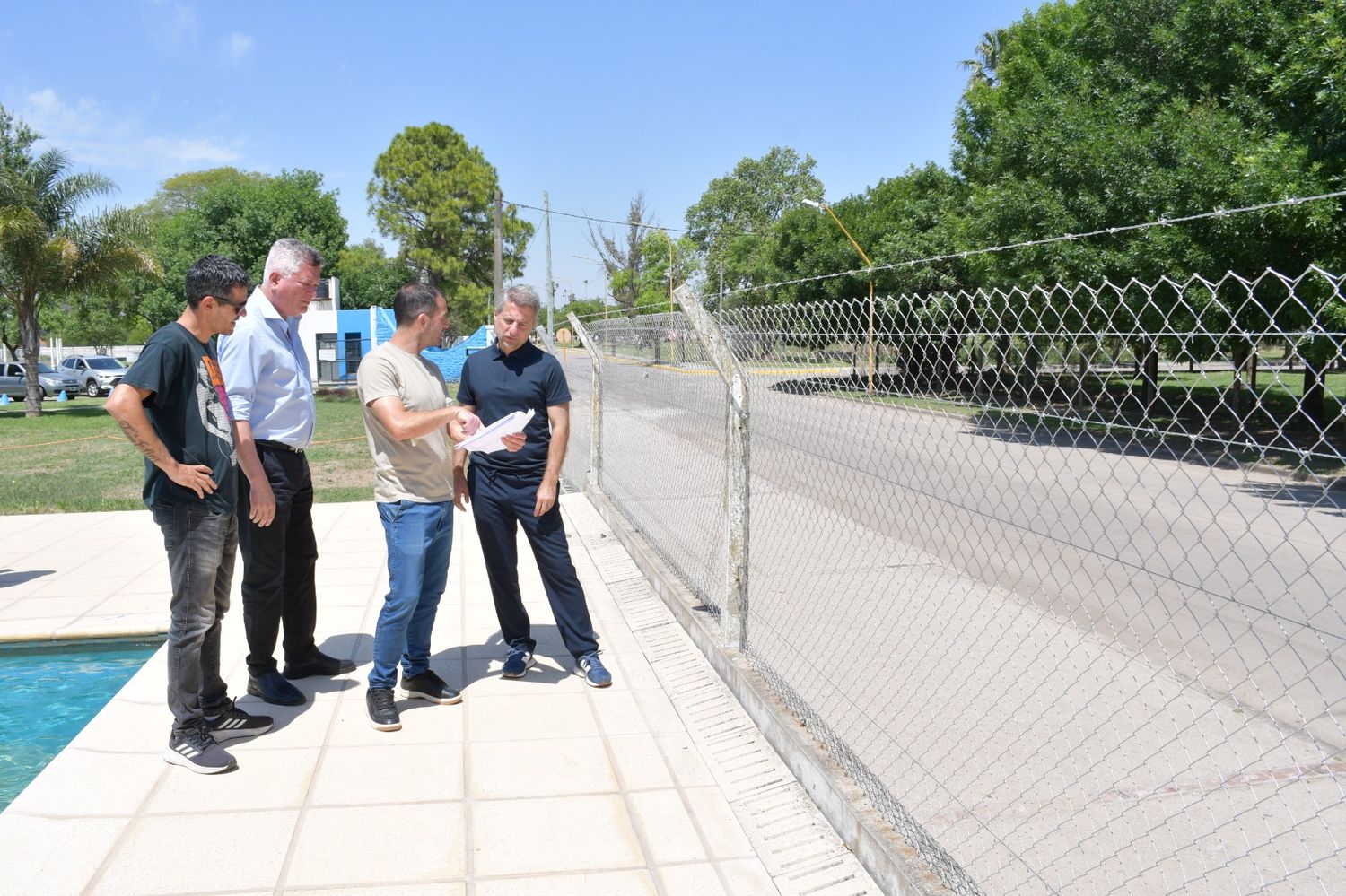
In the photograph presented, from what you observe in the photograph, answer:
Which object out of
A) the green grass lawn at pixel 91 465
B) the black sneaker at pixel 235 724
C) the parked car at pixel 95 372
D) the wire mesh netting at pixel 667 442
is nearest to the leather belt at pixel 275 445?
the black sneaker at pixel 235 724

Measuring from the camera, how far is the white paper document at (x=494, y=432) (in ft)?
13.3

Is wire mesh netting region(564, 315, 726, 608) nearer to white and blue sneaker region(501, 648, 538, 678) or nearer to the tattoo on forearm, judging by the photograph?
white and blue sneaker region(501, 648, 538, 678)

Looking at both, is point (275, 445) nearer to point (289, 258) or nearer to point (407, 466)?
point (407, 466)

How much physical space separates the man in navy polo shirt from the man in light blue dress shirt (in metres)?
0.72

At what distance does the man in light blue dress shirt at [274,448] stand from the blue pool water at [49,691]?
979 mm

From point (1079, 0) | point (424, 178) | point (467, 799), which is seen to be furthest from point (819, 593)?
point (424, 178)

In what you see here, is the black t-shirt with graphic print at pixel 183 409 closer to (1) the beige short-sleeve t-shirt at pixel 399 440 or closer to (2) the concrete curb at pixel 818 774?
(1) the beige short-sleeve t-shirt at pixel 399 440

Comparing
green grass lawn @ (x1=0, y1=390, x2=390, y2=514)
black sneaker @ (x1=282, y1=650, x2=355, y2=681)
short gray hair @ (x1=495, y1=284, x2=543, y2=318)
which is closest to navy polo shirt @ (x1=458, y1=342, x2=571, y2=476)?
short gray hair @ (x1=495, y1=284, x2=543, y2=318)

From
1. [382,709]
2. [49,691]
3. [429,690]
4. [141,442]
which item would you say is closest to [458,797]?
[382,709]

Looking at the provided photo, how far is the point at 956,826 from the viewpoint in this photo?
3422 millimetres

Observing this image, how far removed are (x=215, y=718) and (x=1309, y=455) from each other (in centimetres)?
385

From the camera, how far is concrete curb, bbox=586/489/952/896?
2783mm

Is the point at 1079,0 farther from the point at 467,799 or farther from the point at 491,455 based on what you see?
the point at 467,799

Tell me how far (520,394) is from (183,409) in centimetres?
143
